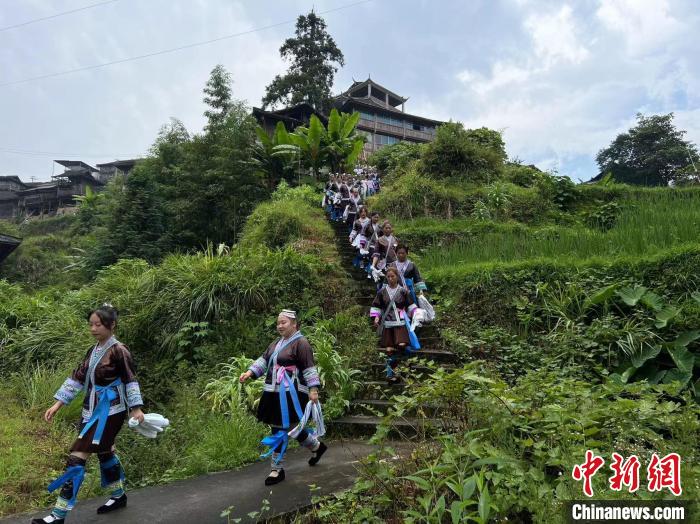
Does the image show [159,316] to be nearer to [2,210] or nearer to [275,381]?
[275,381]

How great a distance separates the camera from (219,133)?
2012 centimetres

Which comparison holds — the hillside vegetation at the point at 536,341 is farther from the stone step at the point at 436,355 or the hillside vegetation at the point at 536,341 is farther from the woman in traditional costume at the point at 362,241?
the woman in traditional costume at the point at 362,241

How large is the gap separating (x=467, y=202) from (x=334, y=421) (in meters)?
10.0

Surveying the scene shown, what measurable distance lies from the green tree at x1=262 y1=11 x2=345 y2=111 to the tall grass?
88.0 feet

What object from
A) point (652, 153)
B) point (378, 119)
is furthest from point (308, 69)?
point (652, 153)

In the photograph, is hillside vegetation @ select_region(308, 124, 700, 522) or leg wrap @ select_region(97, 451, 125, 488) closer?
hillside vegetation @ select_region(308, 124, 700, 522)

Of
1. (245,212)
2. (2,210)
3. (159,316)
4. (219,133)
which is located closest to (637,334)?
(159,316)

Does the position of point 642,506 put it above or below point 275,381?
below

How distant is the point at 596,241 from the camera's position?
26.3ft

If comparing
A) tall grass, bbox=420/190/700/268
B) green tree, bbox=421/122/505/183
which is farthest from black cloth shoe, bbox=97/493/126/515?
green tree, bbox=421/122/505/183

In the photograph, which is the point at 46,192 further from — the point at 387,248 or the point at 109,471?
the point at 109,471

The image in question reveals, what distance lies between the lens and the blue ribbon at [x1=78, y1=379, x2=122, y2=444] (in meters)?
3.56

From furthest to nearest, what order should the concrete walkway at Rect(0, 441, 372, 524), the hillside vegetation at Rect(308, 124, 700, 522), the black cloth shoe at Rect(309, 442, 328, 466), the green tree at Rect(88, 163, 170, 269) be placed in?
1. the green tree at Rect(88, 163, 170, 269)
2. the black cloth shoe at Rect(309, 442, 328, 466)
3. the concrete walkway at Rect(0, 441, 372, 524)
4. the hillside vegetation at Rect(308, 124, 700, 522)

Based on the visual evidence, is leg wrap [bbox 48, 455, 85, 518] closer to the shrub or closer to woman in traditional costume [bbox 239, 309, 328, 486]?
woman in traditional costume [bbox 239, 309, 328, 486]
